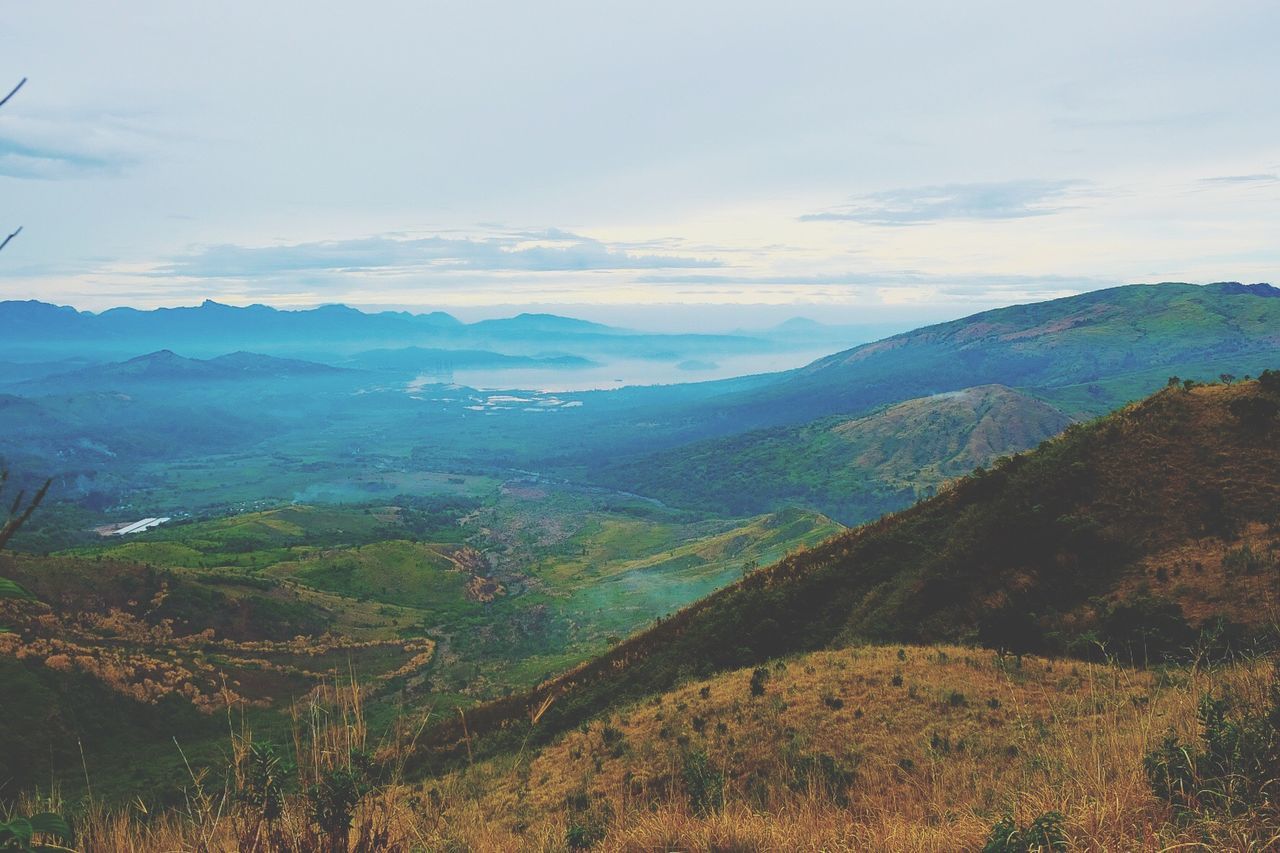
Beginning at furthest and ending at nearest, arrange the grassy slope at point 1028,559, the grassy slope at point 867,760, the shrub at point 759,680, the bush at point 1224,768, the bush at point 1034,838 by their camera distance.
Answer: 1. the grassy slope at point 1028,559
2. the shrub at point 759,680
3. the grassy slope at point 867,760
4. the bush at point 1224,768
5. the bush at point 1034,838

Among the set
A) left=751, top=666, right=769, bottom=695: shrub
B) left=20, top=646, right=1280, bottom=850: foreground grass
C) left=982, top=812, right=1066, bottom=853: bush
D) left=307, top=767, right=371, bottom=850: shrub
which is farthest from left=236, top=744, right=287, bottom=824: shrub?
left=751, top=666, right=769, bottom=695: shrub

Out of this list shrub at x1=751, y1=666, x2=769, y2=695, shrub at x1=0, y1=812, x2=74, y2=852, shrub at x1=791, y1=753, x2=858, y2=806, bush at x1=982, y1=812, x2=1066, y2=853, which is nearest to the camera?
shrub at x1=0, y1=812, x2=74, y2=852

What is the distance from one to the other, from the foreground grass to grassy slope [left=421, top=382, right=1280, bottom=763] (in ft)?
11.8

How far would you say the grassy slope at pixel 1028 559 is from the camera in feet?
69.1

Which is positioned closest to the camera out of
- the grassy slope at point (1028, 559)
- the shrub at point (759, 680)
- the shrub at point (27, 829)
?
the shrub at point (27, 829)

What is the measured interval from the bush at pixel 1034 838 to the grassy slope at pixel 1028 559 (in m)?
15.5

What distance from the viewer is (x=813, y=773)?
489 inches

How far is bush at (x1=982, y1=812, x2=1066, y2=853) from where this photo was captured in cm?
536

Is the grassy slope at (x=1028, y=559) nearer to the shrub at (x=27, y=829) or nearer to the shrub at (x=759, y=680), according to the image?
the shrub at (x=759, y=680)

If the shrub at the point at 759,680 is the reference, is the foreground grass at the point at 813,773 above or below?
above

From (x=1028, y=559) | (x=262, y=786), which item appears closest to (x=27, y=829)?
(x=262, y=786)

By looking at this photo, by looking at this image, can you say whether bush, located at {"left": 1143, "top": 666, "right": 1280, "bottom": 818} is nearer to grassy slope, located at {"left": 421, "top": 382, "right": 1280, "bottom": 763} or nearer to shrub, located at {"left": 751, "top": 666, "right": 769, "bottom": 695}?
→ shrub, located at {"left": 751, "top": 666, "right": 769, "bottom": 695}

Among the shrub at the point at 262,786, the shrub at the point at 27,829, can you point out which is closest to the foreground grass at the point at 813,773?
the shrub at the point at 262,786

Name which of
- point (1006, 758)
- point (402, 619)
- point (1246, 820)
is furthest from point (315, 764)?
point (402, 619)
